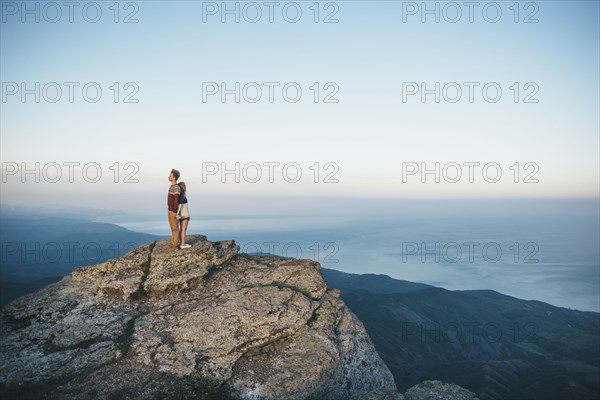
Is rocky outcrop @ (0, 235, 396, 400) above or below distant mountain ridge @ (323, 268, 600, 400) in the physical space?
above

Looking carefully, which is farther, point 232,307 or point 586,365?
point 586,365

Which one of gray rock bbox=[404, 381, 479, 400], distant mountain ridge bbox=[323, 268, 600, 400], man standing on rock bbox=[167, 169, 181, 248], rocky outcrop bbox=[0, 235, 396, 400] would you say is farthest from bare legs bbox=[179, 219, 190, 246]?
distant mountain ridge bbox=[323, 268, 600, 400]

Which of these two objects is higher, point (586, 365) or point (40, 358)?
point (40, 358)

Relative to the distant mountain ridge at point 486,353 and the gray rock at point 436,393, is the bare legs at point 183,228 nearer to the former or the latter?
the gray rock at point 436,393

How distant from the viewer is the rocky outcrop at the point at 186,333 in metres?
13.3

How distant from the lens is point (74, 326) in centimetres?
1541

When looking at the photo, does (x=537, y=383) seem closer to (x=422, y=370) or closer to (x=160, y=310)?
(x=422, y=370)

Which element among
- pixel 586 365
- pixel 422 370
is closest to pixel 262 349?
pixel 422 370

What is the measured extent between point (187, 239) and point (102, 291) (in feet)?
20.0

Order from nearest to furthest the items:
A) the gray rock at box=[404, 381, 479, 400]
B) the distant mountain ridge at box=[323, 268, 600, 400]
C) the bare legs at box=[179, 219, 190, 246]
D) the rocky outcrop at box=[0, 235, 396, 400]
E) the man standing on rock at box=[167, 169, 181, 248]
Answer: the rocky outcrop at box=[0, 235, 396, 400], the gray rock at box=[404, 381, 479, 400], the man standing on rock at box=[167, 169, 181, 248], the bare legs at box=[179, 219, 190, 246], the distant mountain ridge at box=[323, 268, 600, 400]

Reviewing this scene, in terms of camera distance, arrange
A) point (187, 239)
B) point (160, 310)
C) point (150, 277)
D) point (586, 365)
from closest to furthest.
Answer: point (160, 310) → point (150, 277) → point (187, 239) → point (586, 365)

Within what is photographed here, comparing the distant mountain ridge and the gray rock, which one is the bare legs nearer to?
the gray rock

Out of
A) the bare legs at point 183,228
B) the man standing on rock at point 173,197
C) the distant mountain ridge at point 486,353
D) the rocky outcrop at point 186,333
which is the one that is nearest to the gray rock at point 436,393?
the rocky outcrop at point 186,333

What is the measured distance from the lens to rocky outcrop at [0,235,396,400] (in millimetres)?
13305
